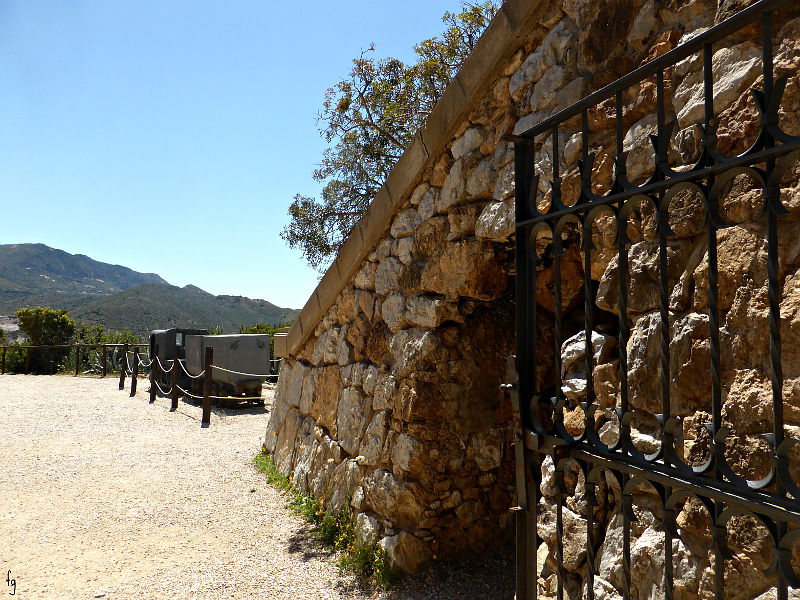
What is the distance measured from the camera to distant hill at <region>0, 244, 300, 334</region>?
57656 millimetres

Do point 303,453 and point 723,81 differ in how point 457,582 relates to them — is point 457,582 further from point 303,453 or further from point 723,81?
point 723,81

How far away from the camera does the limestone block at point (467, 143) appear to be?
331 centimetres

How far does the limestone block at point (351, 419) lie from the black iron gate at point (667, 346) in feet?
6.26

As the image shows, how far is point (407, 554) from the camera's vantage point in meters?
3.60

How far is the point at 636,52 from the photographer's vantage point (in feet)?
7.66

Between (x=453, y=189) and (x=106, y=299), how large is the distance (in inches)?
2821

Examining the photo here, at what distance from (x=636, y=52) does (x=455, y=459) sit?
102 inches

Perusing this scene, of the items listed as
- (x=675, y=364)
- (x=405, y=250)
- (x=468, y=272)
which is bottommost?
(x=675, y=364)

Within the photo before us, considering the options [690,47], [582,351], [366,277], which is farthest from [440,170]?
[690,47]

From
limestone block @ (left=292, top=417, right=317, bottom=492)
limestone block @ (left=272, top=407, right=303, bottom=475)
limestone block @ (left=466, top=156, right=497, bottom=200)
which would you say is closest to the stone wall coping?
limestone block @ (left=466, top=156, right=497, bottom=200)

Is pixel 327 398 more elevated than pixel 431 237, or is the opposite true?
pixel 431 237

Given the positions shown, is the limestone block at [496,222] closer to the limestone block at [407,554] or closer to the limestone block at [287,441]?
the limestone block at [407,554]

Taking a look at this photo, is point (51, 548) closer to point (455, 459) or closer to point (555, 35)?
point (455, 459)

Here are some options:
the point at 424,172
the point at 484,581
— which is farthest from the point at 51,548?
the point at 424,172
